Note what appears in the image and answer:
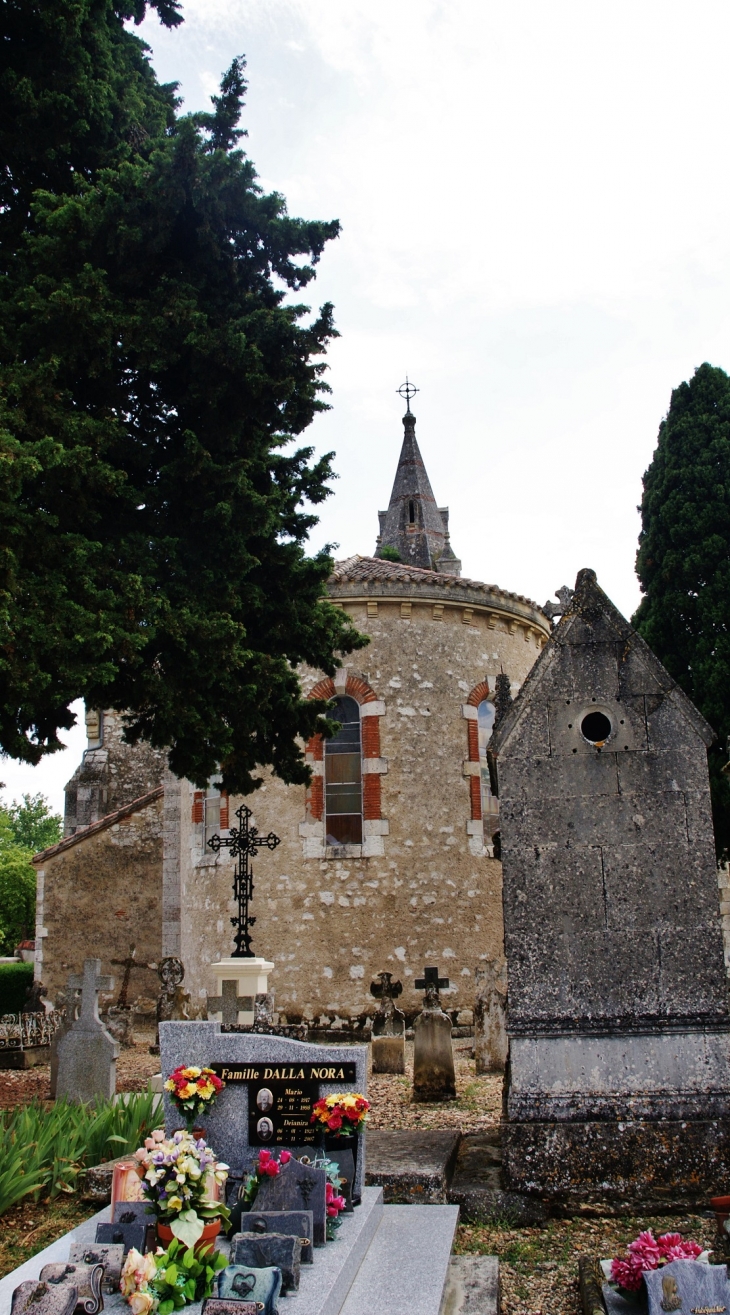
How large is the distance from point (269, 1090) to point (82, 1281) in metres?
1.67

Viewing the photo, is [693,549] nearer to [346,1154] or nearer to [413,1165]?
[413,1165]

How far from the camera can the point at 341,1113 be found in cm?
576

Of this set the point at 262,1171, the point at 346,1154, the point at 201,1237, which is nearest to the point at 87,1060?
the point at 346,1154

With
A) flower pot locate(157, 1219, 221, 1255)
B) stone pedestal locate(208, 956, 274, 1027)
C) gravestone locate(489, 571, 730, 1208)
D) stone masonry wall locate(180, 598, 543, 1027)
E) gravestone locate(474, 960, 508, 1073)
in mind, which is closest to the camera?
flower pot locate(157, 1219, 221, 1255)

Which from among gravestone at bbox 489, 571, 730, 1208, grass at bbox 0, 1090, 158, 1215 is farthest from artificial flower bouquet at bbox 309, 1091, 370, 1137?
grass at bbox 0, 1090, 158, 1215

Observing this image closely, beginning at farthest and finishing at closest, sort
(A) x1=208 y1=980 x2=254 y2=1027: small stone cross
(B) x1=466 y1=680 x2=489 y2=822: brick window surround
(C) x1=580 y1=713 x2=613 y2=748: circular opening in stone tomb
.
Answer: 1. (B) x1=466 y1=680 x2=489 y2=822: brick window surround
2. (A) x1=208 y1=980 x2=254 y2=1027: small stone cross
3. (C) x1=580 y1=713 x2=613 y2=748: circular opening in stone tomb

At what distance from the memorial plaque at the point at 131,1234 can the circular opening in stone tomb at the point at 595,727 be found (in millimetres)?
3929

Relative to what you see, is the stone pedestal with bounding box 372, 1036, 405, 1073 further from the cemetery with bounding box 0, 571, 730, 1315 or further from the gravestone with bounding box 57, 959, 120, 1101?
the cemetery with bounding box 0, 571, 730, 1315

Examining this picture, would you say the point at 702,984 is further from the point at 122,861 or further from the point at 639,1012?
the point at 122,861

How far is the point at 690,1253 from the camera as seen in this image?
437cm

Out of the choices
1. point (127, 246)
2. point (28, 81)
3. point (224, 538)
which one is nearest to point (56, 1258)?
point (224, 538)

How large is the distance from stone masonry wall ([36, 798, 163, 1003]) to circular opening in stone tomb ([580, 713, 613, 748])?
543 inches

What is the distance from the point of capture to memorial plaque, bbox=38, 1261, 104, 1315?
4.38m

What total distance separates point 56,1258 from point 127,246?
7.75 meters
